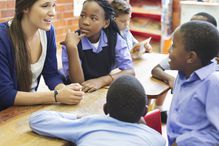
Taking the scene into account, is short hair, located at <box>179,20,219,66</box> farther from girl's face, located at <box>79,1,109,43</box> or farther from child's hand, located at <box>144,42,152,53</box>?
child's hand, located at <box>144,42,152,53</box>

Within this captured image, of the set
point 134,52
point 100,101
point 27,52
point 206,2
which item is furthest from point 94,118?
point 206,2

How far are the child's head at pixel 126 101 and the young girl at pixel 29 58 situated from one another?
433 millimetres

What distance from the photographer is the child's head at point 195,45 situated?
1.34 metres

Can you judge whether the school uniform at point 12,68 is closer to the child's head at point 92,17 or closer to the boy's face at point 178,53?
the child's head at point 92,17

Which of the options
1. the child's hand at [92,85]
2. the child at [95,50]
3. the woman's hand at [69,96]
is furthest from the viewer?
the child at [95,50]

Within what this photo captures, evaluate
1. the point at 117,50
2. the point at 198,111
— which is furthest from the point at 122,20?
the point at 198,111

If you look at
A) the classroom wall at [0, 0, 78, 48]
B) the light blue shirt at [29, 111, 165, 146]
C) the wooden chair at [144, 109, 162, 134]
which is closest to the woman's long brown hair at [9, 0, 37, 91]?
the light blue shirt at [29, 111, 165, 146]

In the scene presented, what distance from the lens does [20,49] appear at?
1.69 meters

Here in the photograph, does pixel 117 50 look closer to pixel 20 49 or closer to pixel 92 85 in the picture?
pixel 92 85

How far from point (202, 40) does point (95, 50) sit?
2.87ft

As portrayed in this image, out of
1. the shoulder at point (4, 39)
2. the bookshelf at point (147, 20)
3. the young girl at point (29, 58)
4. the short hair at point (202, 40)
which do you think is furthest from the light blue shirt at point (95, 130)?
the bookshelf at point (147, 20)

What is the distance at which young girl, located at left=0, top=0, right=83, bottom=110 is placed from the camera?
5.15 ft

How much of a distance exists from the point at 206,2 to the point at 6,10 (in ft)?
9.11

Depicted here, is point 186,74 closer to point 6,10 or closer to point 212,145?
point 212,145
